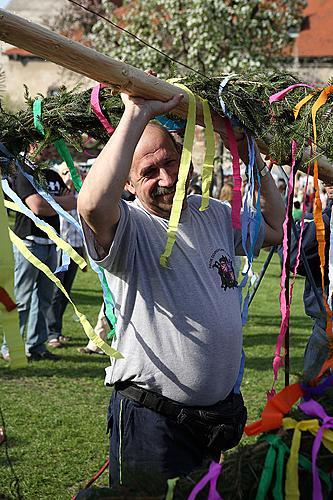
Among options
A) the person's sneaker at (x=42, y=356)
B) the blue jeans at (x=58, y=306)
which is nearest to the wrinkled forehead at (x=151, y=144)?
the person's sneaker at (x=42, y=356)

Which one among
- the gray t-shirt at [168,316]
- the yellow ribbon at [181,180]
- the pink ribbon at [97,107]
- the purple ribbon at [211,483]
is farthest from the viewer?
the pink ribbon at [97,107]

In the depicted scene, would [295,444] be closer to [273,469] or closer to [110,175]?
[273,469]

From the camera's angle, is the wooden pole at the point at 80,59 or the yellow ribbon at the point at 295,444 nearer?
the yellow ribbon at the point at 295,444

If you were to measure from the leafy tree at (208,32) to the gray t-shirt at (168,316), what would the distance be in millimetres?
20788

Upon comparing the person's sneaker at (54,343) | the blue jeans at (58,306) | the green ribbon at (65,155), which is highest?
the green ribbon at (65,155)

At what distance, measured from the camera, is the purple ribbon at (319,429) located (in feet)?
6.77

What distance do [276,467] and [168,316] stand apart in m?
1.14

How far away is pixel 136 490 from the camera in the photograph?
2.09m

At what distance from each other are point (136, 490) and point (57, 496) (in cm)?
297

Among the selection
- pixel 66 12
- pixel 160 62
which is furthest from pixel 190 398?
pixel 66 12

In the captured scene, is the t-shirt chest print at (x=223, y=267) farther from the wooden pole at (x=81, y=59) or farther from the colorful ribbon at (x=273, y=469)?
the colorful ribbon at (x=273, y=469)

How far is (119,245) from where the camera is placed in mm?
3029

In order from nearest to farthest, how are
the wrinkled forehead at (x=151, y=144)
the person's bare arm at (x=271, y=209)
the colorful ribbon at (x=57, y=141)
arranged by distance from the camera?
the wrinkled forehead at (x=151, y=144) → the colorful ribbon at (x=57, y=141) → the person's bare arm at (x=271, y=209)

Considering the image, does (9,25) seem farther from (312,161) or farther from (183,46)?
(183,46)
